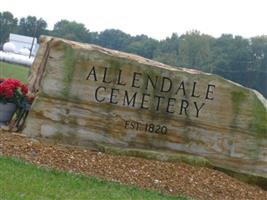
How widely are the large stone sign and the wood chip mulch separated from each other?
0.41m

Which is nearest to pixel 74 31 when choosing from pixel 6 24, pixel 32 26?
pixel 32 26

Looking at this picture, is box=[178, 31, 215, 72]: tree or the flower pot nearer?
Answer: the flower pot

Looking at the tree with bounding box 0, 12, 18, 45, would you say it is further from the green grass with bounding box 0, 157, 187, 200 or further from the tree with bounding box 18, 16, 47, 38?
the green grass with bounding box 0, 157, 187, 200

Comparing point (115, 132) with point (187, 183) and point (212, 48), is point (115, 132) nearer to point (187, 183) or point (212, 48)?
point (187, 183)

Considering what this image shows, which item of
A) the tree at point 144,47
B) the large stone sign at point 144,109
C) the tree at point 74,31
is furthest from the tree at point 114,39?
the large stone sign at point 144,109

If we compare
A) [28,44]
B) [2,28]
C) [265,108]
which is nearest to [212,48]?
[28,44]

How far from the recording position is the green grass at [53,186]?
248 inches

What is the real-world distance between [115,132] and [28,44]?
91872 millimetres

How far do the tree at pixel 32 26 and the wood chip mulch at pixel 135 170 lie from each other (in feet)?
367

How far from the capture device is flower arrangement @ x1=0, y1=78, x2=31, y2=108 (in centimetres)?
1015

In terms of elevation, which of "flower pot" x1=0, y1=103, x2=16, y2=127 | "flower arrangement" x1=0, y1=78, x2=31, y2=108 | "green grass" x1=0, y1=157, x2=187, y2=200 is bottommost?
"green grass" x1=0, y1=157, x2=187, y2=200

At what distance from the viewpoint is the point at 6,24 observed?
126 meters

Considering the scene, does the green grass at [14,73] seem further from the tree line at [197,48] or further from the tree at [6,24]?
the tree at [6,24]

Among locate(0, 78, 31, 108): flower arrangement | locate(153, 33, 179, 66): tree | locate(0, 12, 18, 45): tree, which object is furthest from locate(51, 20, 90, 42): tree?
locate(0, 78, 31, 108): flower arrangement
